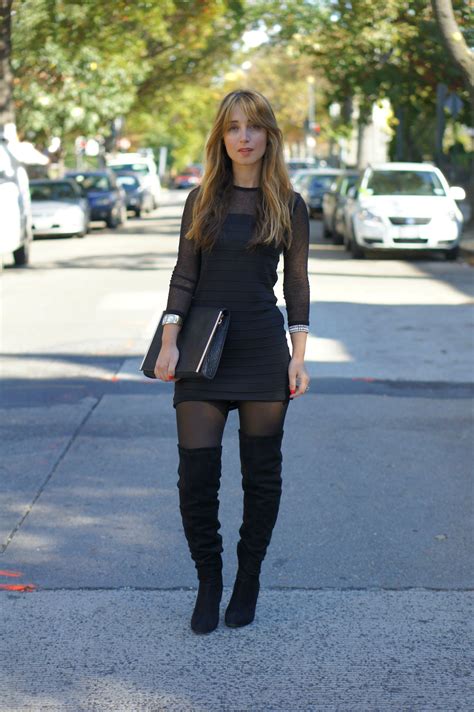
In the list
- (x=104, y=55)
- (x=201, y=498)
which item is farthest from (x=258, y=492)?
(x=104, y=55)

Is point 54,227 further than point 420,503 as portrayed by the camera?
Yes

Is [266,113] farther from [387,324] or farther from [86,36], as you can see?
[86,36]

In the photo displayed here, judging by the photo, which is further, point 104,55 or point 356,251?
point 104,55

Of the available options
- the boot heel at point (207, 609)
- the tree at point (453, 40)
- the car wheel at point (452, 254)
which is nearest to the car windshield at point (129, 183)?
the car wheel at point (452, 254)

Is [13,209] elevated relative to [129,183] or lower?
elevated

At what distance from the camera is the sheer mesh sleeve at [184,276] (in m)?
4.23

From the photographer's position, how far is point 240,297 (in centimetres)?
420

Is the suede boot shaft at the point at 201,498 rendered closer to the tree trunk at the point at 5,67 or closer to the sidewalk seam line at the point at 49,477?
the sidewalk seam line at the point at 49,477

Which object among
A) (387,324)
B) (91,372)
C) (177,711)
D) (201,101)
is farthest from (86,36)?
(201,101)

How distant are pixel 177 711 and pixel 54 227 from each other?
25486 mm

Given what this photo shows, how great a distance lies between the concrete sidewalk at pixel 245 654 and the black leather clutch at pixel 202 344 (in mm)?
913

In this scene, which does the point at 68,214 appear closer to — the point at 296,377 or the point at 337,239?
the point at 337,239

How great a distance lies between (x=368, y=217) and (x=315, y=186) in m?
16.0

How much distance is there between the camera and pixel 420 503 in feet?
20.8
